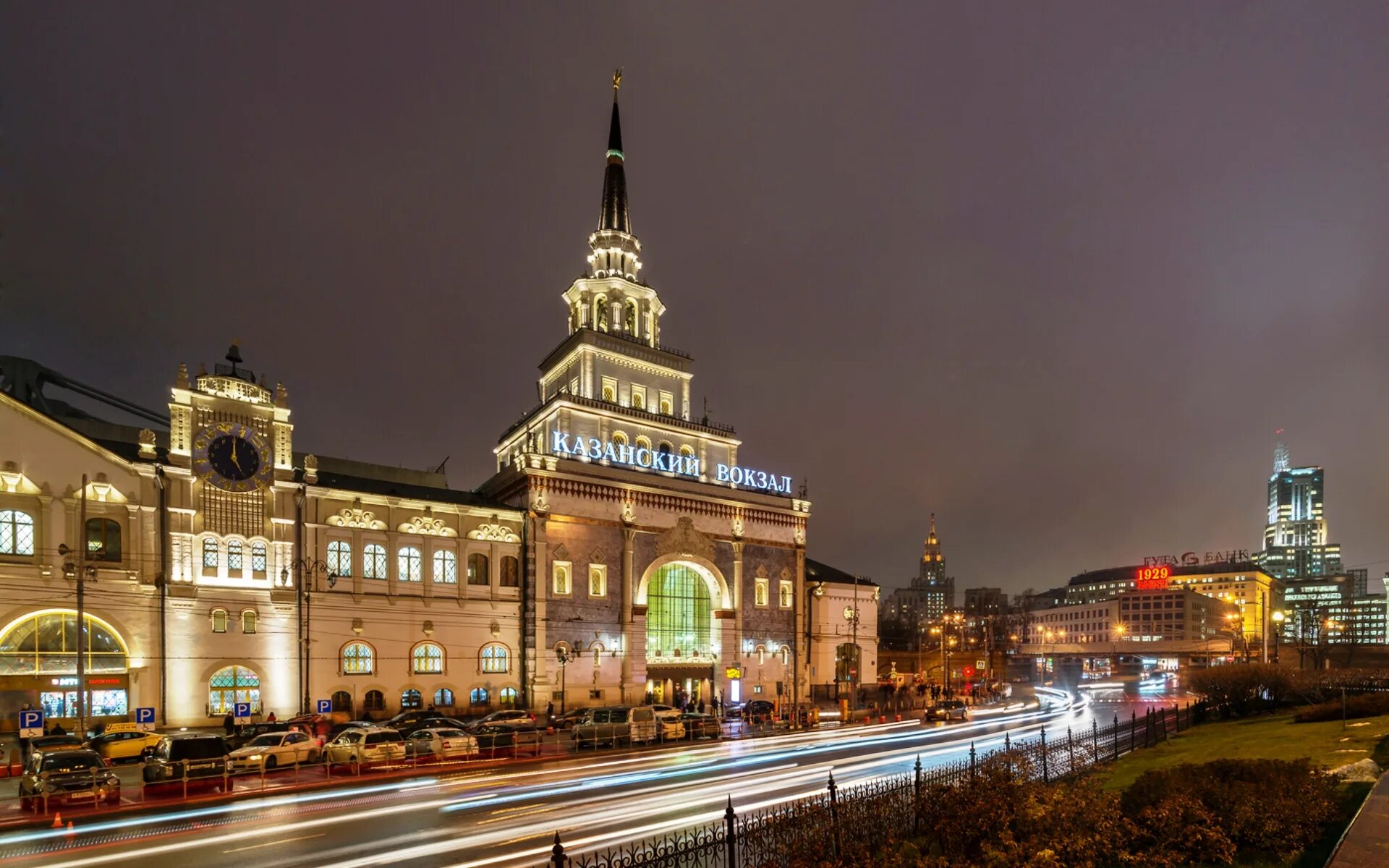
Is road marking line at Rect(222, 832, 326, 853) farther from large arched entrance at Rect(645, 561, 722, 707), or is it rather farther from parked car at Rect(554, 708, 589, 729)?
large arched entrance at Rect(645, 561, 722, 707)

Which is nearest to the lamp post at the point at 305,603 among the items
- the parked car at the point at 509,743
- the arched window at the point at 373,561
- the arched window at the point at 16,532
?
the arched window at the point at 373,561

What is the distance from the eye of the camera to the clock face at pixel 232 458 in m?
41.3

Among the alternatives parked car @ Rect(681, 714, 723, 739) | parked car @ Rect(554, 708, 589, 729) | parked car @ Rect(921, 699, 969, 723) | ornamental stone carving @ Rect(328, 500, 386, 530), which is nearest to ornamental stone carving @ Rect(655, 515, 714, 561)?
parked car @ Rect(554, 708, 589, 729)

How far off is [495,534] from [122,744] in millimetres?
23456

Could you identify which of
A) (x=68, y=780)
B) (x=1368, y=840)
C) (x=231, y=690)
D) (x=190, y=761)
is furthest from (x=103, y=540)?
(x=1368, y=840)

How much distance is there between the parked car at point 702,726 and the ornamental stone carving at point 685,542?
20.0 metres

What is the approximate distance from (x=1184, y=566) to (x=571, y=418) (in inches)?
7652

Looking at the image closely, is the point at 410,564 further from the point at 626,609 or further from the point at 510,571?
the point at 626,609

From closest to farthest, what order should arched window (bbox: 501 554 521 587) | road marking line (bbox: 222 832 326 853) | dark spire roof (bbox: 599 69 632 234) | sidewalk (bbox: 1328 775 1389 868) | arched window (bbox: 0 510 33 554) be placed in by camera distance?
sidewalk (bbox: 1328 775 1389 868)
road marking line (bbox: 222 832 326 853)
arched window (bbox: 0 510 33 554)
arched window (bbox: 501 554 521 587)
dark spire roof (bbox: 599 69 632 234)

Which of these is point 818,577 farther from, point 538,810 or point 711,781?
point 538,810

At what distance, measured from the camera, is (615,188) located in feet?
233

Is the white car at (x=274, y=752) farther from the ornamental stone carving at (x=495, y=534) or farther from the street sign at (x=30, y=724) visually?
the ornamental stone carving at (x=495, y=534)

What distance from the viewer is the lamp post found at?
42344 millimetres

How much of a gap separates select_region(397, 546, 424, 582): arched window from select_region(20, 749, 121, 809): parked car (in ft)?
81.5
